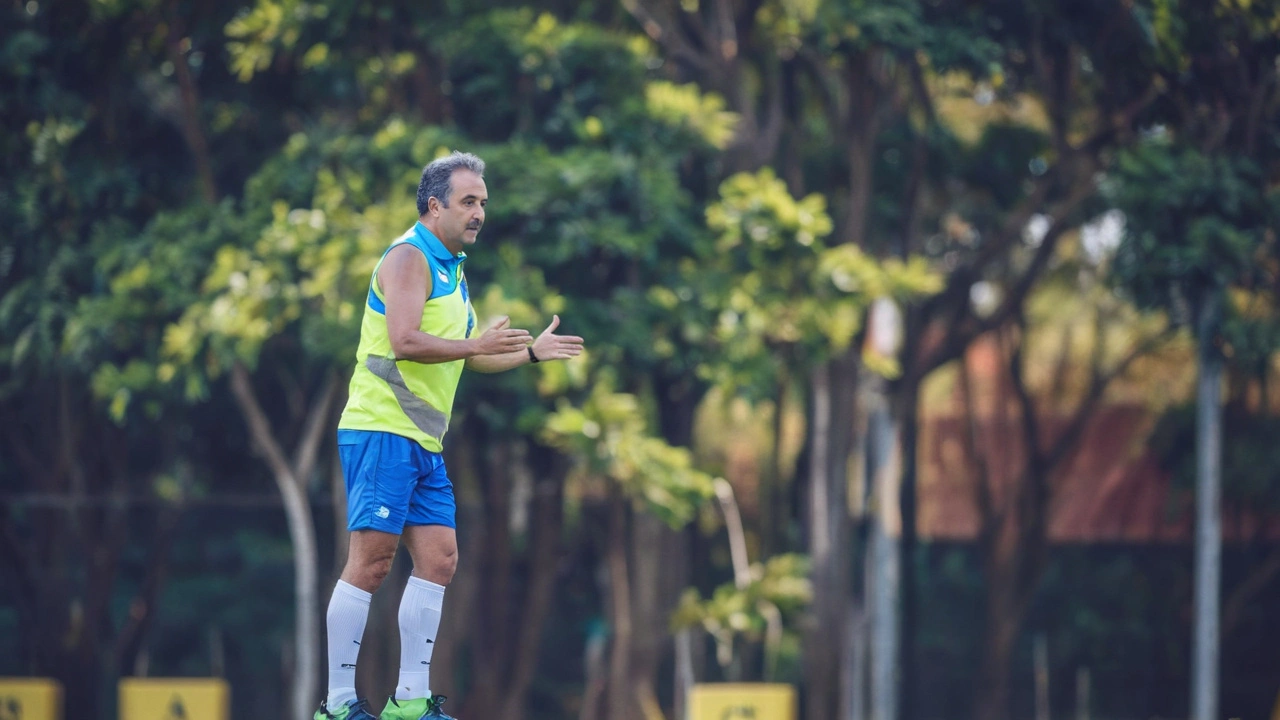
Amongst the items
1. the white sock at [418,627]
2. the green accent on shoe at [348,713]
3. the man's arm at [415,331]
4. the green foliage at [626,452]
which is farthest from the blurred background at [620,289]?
the green accent on shoe at [348,713]

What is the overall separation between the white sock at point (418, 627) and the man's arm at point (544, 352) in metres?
0.76

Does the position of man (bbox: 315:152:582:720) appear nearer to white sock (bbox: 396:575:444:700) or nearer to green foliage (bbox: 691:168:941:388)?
white sock (bbox: 396:575:444:700)

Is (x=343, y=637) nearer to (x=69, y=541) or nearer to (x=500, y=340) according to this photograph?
(x=500, y=340)

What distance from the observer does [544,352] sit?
16.2ft

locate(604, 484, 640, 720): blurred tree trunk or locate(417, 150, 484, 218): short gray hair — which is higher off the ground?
locate(417, 150, 484, 218): short gray hair

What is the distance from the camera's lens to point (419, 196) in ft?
16.9

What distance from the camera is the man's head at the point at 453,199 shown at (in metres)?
5.03

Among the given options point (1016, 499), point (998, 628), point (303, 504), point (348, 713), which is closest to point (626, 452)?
point (303, 504)

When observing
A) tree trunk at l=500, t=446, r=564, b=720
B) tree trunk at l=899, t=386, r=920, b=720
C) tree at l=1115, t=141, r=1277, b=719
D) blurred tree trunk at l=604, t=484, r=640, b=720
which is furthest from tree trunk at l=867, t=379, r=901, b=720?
tree at l=1115, t=141, r=1277, b=719

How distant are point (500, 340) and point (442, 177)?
0.66 metres

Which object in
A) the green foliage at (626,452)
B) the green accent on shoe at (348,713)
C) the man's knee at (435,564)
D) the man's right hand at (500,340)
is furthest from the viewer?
the green foliage at (626,452)

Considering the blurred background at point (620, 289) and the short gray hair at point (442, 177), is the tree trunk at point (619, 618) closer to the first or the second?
the blurred background at point (620, 289)

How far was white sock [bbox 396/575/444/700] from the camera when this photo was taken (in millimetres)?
5039

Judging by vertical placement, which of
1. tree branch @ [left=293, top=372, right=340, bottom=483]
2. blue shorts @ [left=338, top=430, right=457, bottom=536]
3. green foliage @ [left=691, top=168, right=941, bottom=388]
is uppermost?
green foliage @ [left=691, top=168, right=941, bottom=388]
